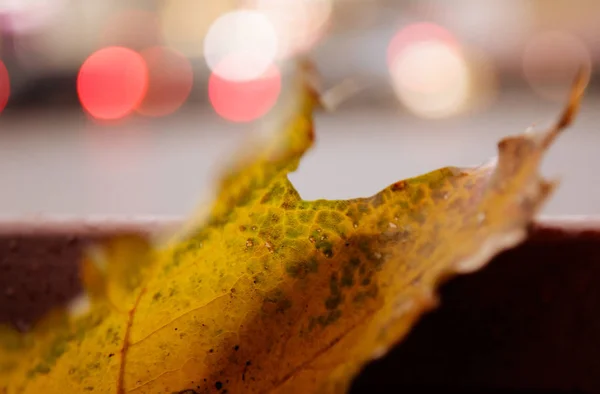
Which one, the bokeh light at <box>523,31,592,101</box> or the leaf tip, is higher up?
the bokeh light at <box>523,31,592,101</box>

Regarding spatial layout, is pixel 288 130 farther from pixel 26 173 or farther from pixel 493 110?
pixel 493 110

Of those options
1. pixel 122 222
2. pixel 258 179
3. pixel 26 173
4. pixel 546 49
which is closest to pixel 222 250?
pixel 258 179

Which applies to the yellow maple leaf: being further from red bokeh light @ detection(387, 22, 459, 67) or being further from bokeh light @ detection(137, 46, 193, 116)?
red bokeh light @ detection(387, 22, 459, 67)

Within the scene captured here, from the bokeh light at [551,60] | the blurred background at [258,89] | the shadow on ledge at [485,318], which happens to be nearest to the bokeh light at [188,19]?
the blurred background at [258,89]

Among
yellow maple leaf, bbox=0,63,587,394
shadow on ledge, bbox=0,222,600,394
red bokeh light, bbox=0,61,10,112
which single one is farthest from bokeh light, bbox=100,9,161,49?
yellow maple leaf, bbox=0,63,587,394

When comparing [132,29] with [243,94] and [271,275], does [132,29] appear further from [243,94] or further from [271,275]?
[271,275]

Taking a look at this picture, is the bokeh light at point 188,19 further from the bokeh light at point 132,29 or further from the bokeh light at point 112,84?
the bokeh light at point 112,84

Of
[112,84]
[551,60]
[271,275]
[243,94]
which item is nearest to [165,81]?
[112,84]
